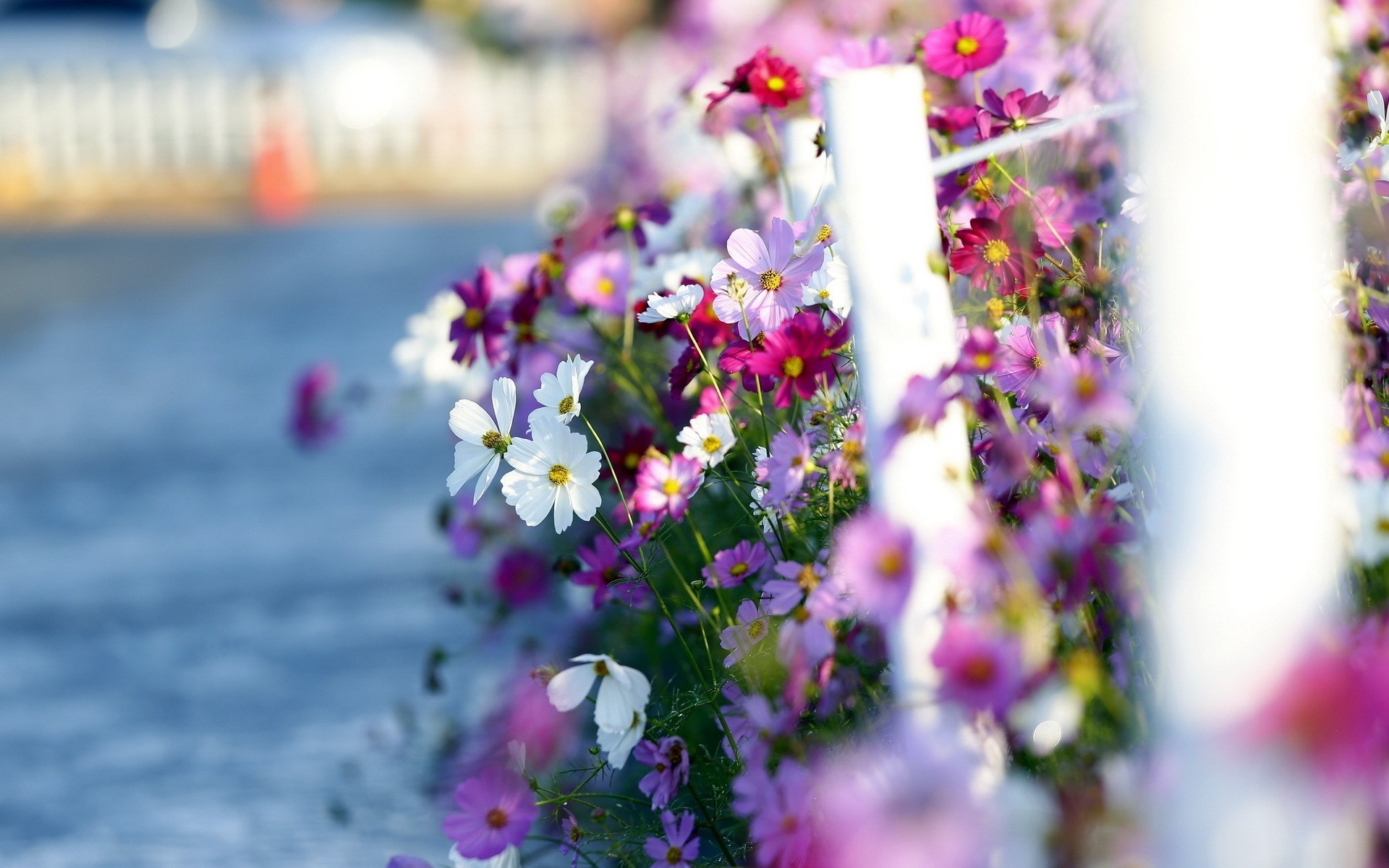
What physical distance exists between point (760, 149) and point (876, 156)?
115 cm

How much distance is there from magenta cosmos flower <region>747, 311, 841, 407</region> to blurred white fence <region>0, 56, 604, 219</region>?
57.1ft

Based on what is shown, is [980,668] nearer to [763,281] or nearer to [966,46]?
[763,281]

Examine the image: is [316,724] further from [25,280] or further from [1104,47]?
[25,280]

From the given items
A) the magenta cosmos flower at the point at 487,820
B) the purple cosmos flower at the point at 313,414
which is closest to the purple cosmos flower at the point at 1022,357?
the magenta cosmos flower at the point at 487,820

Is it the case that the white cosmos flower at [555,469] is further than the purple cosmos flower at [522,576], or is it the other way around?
the purple cosmos flower at [522,576]

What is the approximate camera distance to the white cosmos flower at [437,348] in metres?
2.15

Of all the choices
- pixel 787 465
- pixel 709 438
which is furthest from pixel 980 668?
pixel 709 438

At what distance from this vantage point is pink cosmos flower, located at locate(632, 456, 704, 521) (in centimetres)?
129

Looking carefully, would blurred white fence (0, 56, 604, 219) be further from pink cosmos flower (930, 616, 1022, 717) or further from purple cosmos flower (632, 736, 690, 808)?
pink cosmos flower (930, 616, 1022, 717)

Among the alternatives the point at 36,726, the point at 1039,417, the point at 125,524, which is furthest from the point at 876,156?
the point at 125,524

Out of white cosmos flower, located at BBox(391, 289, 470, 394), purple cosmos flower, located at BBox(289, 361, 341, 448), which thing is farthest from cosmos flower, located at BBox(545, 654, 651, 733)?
purple cosmos flower, located at BBox(289, 361, 341, 448)

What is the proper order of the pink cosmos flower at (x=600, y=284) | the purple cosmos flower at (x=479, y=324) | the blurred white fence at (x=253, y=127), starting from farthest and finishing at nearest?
the blurred white fence at (x=253, y=127)
the pink cosmos flower at (x=600, y=284)
the purple cosmos flower at (x=479, y=324)

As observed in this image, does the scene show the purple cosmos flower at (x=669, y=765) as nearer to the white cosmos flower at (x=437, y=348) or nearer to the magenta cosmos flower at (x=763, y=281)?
the magenta cosmos flower at (x=763, y=281)

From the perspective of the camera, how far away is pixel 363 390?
2.57 m
